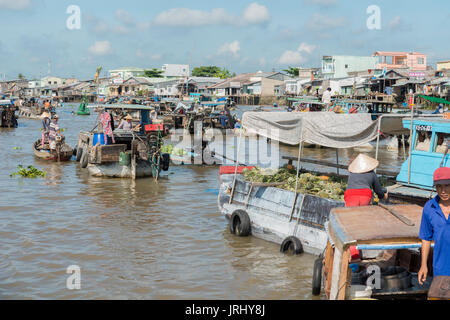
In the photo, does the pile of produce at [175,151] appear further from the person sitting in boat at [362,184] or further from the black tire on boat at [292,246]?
the person sitting in boat at [362,184]

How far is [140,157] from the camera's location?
17.0 m

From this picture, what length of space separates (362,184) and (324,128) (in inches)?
77.6

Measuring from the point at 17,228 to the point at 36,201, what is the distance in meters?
2.83

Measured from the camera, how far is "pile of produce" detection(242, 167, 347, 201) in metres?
9.71

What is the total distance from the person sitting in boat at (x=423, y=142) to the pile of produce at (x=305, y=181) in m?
1.65

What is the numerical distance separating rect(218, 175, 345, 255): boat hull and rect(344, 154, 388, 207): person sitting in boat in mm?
1055

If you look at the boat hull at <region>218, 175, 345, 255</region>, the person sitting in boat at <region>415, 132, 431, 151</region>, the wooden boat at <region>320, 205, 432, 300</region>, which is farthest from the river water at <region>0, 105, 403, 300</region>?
the person sitting in boat at <region>415, 132, 431, 151</region>

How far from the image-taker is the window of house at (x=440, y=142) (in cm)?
880

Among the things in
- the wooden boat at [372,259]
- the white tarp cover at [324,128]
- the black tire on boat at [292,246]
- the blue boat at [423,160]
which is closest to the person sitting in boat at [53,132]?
the white tarp cover at [324,128]

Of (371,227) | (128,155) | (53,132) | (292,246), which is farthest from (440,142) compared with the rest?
(53,132)

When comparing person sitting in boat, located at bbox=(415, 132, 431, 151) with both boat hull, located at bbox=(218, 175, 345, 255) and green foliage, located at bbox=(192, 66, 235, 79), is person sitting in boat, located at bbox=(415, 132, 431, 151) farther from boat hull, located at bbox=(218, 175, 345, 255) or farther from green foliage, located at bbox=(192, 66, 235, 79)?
green foliage, located at bbox=(192, 66, 235, 79)

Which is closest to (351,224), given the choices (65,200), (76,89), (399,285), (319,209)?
(399,285)

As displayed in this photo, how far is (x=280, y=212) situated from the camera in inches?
394
